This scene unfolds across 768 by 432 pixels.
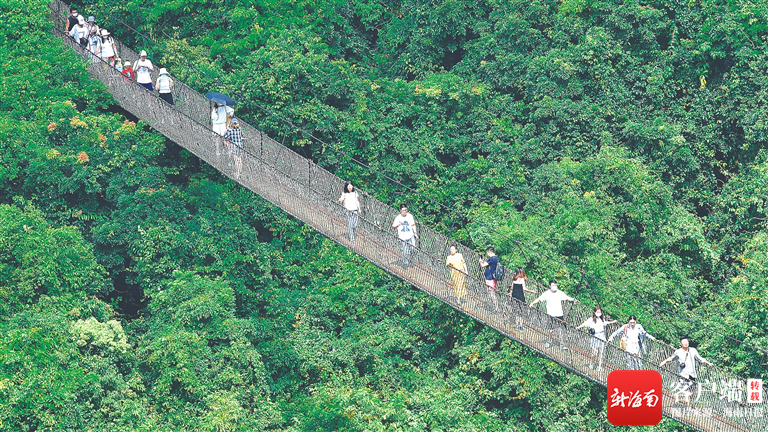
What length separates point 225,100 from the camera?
1084 inches

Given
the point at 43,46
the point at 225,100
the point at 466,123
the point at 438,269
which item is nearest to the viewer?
the point at 438,269

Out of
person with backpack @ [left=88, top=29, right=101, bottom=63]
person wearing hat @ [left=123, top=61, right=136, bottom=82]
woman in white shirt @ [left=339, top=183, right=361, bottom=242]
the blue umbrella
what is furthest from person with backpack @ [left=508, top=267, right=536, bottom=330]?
person with backpack @ [left=88, top=29, right=101, bottom=63]

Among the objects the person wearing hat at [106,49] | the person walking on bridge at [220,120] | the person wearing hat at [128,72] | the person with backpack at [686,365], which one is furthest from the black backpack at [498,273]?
the person wearing hat at [106,49]

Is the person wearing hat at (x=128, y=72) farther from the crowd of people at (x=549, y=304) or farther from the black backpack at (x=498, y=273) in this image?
the black backpack at (x=498, y=273)

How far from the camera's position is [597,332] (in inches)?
974

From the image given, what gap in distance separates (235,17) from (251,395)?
10.1 m

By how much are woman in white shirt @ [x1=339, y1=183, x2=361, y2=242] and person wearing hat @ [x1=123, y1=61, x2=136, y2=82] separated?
6.14 m

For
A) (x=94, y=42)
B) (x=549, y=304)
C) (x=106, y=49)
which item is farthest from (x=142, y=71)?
(x=549, y=304)

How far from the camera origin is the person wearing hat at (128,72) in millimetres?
29364

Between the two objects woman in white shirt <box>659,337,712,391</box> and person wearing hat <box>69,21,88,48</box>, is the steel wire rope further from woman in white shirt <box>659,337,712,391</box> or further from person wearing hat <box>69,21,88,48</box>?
woman in white shirt <box>659,337,712,391</box>

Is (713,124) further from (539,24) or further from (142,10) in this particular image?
(142,10)

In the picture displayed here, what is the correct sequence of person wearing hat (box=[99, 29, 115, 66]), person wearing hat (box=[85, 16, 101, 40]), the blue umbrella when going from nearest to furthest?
the blue umbrella → person wearing hat (box=[99, 29, 115, 66]) → person wearing hat (box=[85, 16, 101, 40])

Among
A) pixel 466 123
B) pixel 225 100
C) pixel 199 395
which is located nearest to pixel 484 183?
pixel 466 123

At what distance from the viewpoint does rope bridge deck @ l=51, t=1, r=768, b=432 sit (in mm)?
24422
